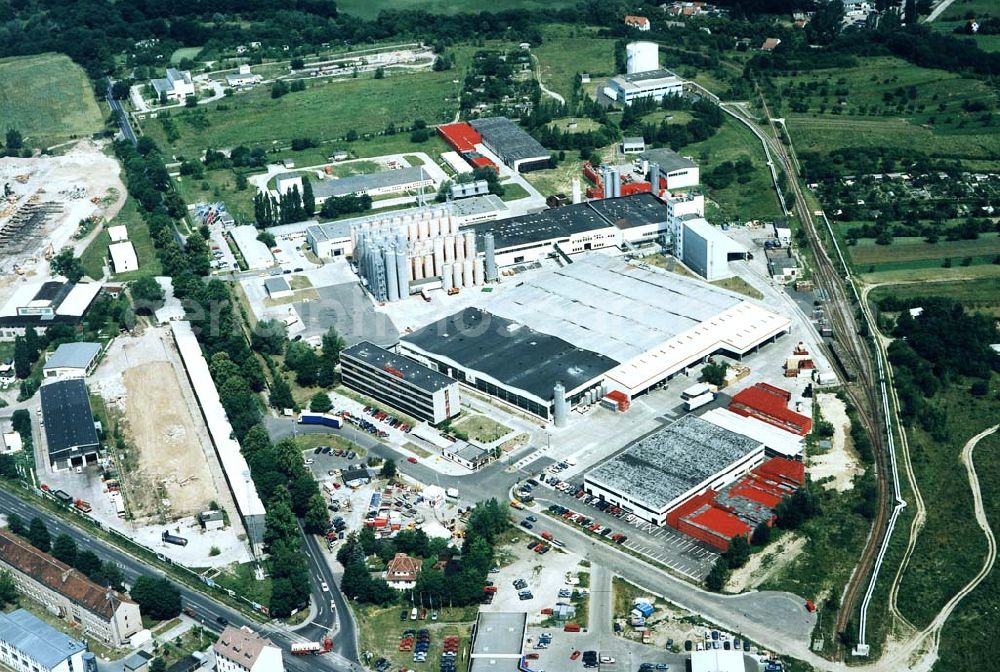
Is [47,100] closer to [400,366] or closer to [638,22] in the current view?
[638,22]

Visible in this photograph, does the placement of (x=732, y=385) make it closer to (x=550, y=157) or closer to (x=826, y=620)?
(x=826, y=620)

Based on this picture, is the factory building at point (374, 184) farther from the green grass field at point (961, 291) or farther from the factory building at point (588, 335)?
the green grass field at point (961, 291)

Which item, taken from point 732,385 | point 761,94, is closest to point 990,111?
point 761,94

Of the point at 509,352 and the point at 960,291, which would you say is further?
the point at 960,291

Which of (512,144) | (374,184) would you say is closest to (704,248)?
(512,144)

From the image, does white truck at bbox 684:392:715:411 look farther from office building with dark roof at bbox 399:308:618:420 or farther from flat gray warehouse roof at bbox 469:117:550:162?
flat gray warehouse roof at bbox 469:117:550:162

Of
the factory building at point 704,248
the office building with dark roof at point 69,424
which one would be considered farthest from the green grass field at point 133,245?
the factory building at point 704,248
